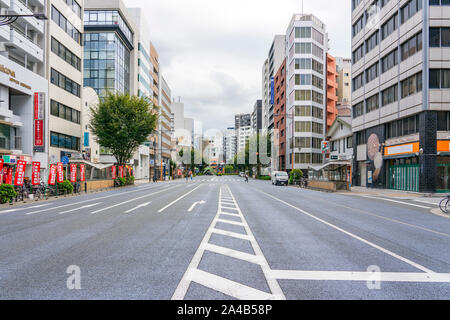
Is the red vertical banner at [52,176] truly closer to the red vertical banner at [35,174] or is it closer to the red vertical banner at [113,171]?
the red vertical banner at [35,174]

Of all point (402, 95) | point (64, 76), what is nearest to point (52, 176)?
point (64, 76)

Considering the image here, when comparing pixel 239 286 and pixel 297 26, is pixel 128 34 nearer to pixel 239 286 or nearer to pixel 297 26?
pixel 297 26

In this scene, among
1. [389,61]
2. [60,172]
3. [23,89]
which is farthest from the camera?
[389,61]

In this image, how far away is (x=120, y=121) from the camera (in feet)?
122

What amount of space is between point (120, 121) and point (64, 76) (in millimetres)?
8300

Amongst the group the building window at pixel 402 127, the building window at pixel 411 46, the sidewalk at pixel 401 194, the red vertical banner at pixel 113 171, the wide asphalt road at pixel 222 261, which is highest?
the building window at pixel 411 46

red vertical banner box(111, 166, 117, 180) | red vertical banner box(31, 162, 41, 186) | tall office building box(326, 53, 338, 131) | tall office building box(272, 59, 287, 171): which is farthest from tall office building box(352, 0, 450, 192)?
tall office building box(272, 59, 287, 171)

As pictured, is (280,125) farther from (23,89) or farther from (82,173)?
(23,89)

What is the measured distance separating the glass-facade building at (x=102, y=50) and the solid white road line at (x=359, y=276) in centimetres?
5347

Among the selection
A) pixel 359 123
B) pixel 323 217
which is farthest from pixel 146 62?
pixel 323 217

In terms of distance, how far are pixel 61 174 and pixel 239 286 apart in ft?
78.7

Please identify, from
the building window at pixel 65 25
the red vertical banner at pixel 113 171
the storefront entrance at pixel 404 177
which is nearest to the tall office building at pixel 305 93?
the storefront entrance at pixel 404 177

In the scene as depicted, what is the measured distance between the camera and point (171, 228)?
9086 mm

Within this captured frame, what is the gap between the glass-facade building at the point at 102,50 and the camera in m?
52.9
